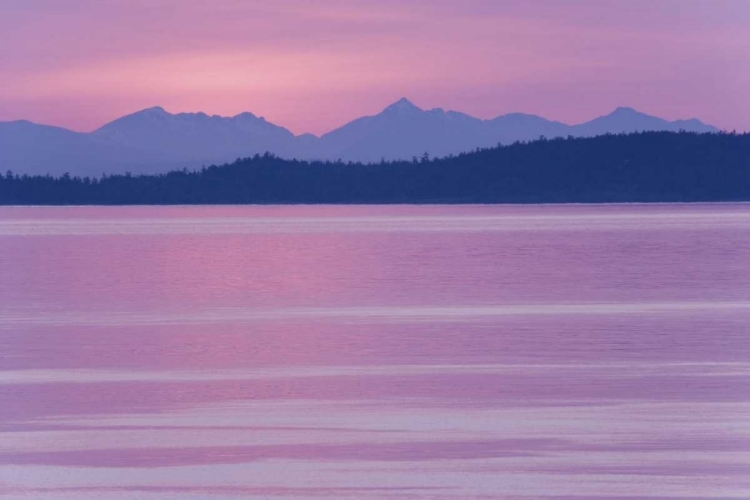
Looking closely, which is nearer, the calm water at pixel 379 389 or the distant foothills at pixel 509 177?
the calm water at pixel 379 389

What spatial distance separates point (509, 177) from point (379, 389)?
144 meters

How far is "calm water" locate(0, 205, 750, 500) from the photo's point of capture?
955 cm

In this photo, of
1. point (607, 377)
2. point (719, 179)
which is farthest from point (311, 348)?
point (719, 179)

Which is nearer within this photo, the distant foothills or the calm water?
the calm water

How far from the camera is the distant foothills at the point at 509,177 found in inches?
5915

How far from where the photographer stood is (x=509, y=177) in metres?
156

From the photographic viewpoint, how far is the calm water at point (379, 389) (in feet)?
31.3

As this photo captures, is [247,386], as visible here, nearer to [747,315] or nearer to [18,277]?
[747,315]

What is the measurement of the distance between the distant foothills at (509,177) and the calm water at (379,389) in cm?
12594

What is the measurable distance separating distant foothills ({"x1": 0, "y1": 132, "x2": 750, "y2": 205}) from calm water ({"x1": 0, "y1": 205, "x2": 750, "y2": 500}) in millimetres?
125941

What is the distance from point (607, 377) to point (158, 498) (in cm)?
600

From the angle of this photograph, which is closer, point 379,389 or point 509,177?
point 379,389

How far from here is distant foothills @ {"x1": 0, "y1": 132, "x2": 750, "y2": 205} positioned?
15025 cm

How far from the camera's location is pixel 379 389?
13.1 m
